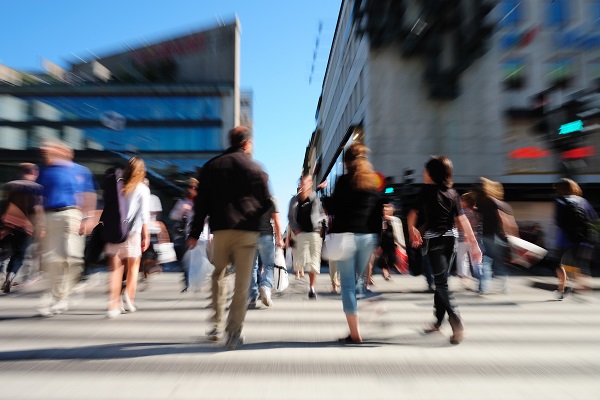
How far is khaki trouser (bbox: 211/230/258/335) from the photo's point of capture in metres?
4.45

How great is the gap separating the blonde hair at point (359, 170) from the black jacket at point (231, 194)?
0.83 metres

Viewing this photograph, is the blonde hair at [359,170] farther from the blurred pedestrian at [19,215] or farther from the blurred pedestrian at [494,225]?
the blurred pedestrian at [19,215]

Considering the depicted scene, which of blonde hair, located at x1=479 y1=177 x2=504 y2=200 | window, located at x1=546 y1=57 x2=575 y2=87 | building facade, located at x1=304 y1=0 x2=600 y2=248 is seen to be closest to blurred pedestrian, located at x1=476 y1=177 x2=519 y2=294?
blonde hair, located at x1=479 y1=177 x2=504 y2=200

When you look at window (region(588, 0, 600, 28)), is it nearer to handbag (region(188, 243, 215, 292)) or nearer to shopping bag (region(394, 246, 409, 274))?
shopping bag (region(394, 246, 409, 274))

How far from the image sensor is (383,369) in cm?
396

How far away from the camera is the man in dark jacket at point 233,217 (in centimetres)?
446

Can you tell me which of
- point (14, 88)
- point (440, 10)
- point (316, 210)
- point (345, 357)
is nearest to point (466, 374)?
point (345, 357)

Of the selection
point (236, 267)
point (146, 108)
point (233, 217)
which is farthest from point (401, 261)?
point (146, 108)

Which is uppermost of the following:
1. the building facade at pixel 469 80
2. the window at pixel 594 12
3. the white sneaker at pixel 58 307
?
the window at pixel 594 12

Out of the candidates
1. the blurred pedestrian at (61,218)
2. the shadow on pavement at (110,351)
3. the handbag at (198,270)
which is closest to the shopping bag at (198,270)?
the handbag at (198,270)

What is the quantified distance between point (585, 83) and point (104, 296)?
24.5 m

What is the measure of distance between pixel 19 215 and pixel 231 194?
501cm

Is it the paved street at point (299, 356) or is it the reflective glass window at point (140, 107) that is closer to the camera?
the paved street at point (299, 356)

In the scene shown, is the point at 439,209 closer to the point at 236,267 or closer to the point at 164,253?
the point at 236,267
